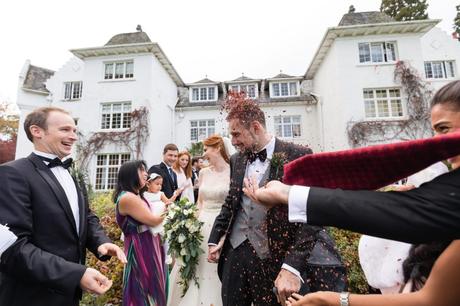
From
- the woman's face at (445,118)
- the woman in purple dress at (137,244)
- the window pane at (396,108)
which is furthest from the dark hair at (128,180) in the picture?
the window pane at (396,108)

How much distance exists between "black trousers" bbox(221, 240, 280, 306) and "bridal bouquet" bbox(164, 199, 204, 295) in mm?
1183

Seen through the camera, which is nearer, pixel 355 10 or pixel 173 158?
pixel 173 158

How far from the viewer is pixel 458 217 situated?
1.01 metres

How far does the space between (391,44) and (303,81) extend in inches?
256

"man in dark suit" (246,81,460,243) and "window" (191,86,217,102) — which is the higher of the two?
"window" (191,86,217,102)

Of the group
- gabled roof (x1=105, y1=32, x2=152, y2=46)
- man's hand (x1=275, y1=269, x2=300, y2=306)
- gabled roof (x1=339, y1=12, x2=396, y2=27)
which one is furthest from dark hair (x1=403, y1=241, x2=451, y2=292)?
gabled roof (x1=105, y1=32, x2=152, y2=46)

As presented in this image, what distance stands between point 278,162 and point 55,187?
71.7 inches

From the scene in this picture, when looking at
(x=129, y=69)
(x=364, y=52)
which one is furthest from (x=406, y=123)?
(x=129, y=69)

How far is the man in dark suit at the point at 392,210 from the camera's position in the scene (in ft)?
3.32

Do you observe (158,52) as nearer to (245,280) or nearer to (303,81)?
(303,81)

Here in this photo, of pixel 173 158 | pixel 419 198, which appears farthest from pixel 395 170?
pixel 173 158

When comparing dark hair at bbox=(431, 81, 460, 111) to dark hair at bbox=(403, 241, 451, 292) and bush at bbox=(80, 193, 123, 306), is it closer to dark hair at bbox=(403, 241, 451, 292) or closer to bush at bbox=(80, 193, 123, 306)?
dark hair at bbox=(403, 241, 451, 292)

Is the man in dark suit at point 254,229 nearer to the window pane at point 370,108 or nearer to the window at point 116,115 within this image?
the window pane at point 370,108

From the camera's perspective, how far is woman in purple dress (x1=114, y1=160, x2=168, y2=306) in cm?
381
